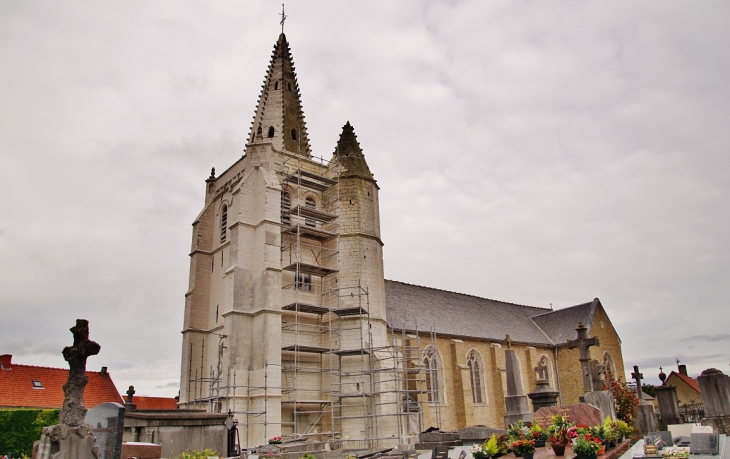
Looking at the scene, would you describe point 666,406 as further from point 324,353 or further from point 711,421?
point 324,353

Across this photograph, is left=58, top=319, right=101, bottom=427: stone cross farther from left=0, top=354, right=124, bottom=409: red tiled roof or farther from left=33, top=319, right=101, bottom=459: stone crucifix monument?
left=0, top=354, right=124, bottom=409: red tiled roof

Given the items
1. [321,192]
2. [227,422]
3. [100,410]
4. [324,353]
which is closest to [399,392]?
[324,353]

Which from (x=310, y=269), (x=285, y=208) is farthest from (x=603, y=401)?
(x=285, y=208)

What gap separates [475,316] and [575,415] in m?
21.2

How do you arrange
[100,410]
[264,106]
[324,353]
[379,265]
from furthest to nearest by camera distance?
[264,106] < [379,265] < [324,353] < [100,410]

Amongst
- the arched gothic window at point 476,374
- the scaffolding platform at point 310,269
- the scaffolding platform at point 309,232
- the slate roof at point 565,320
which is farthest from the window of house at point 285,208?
the slate roof at point 565,320

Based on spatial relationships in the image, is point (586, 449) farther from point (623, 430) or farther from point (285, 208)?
point (285, 208)

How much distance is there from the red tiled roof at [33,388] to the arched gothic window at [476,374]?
1949cm

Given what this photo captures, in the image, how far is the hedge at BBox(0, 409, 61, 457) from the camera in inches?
834

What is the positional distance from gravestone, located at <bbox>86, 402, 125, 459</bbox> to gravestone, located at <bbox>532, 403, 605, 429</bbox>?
899cm

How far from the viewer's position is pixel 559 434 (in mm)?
10461

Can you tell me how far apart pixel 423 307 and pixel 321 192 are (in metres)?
9.55

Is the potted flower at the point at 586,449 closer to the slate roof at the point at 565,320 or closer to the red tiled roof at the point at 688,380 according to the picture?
the slate roof at the point at 565,320

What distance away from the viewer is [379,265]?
2448cm
